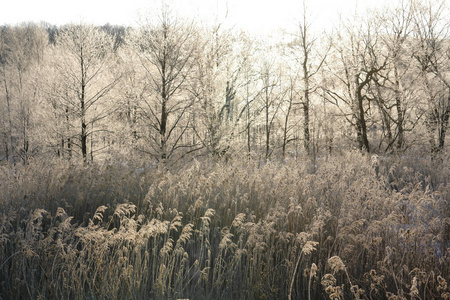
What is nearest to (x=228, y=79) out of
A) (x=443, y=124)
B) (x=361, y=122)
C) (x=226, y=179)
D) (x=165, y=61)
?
(x=165, y=61)

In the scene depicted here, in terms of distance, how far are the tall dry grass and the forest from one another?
3 cm

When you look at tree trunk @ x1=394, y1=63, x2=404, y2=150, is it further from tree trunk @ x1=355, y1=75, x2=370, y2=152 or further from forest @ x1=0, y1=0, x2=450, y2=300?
tree trunk @ x1=355, y1=75, x2=370, y2=152

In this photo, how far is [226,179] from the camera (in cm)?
660

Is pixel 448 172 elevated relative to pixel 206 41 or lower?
lower

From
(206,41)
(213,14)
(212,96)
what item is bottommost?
(212,96)

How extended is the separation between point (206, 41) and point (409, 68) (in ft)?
31.2

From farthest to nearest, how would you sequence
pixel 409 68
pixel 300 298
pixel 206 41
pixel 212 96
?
1. pixel 409 68
2. pixel 206 41
3. pixel 212 96
4. pixel 300 298

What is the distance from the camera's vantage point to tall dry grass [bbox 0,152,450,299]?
3051 millimetres

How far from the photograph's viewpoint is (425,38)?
1430 centimetres

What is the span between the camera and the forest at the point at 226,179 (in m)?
3.27

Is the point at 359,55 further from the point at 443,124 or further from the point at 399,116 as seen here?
the point at 443,124

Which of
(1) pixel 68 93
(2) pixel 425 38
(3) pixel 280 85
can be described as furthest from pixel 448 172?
(1) pixel 68 93

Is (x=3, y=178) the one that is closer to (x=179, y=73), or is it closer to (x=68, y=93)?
(x=179, y=73)

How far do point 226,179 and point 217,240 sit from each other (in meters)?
2.20
